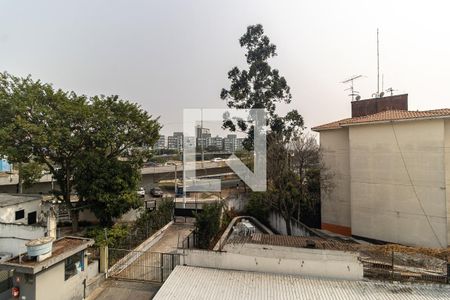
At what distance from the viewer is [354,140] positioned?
695 inches

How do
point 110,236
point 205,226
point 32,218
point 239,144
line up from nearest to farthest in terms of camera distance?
point 205,226 → point 110,236 → point 32,218 → point 239,144

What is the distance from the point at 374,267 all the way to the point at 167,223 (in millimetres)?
12154

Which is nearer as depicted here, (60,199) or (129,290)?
(129,290)

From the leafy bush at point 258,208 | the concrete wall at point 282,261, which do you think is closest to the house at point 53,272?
the concrete wall at point 282,261

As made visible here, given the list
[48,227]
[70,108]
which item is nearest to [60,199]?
[48,227]

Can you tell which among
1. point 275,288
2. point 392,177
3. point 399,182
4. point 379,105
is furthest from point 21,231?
point 379,105

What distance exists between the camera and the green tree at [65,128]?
14.4 meters

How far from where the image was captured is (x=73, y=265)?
8.74m

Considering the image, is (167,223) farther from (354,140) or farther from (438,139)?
(438,139)

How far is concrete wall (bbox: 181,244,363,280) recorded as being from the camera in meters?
8.73

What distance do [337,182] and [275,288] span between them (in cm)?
1312

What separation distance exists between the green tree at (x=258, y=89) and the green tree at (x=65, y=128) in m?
8.57

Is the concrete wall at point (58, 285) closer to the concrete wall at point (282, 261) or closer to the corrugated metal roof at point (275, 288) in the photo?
the corrugated metal roof at point (275, 288)

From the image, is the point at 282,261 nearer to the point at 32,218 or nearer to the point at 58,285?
the point at 58,285
